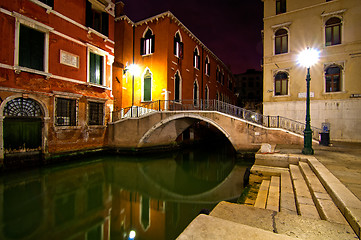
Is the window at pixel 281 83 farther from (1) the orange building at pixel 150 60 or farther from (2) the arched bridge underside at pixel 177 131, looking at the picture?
(1) the orange building at pixel 150 60

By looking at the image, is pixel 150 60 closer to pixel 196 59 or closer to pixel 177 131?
pixel 196 59

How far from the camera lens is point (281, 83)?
12906 mm

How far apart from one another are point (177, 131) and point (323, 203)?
11702mm

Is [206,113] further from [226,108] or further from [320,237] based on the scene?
[320,237]

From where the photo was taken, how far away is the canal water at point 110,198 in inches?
171

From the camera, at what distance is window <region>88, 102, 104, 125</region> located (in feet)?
37.1

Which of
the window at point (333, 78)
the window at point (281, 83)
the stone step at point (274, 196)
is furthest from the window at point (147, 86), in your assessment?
the window at point (333, 78)

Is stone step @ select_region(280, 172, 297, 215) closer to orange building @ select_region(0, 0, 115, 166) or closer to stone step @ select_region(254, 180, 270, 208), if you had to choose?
stone step @ select_region(254, 180, 270, 208)

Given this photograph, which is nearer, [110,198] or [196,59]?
[110,198]

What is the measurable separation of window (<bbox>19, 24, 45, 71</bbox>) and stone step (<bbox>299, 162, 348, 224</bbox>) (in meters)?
11.6

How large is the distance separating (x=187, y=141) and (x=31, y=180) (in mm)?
11756

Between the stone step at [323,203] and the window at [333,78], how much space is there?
10.4 meters

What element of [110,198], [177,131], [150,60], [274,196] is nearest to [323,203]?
[274,196]

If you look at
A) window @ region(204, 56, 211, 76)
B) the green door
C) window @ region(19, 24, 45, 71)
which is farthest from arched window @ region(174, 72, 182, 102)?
the green door
